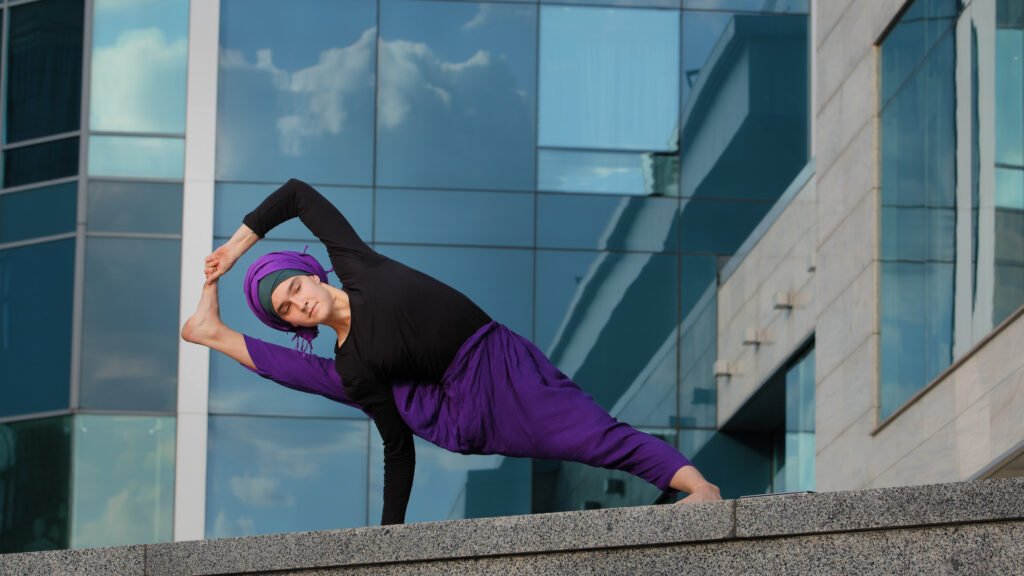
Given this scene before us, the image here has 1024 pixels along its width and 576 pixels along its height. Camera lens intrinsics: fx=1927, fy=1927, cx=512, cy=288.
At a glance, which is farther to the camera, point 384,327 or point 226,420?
point 226,420

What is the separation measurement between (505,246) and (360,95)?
272cm

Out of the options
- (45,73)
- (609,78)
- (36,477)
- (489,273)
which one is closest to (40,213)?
(45,73)

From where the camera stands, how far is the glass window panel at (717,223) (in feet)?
81.6

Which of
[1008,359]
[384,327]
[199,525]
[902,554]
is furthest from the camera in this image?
[199,525]

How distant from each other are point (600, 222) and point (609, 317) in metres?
1.22

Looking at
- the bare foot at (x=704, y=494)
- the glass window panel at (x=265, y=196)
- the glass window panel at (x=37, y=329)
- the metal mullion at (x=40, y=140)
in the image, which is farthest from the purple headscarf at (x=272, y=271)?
the metal mullion at (x=40, y=140)

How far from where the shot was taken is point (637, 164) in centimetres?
2502

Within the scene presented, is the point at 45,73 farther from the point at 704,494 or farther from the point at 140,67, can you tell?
the point at 704,494

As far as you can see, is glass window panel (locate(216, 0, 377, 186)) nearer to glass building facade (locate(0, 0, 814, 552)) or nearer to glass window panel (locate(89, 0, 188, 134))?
glass building facade (locate(0, 0, 814, 552))

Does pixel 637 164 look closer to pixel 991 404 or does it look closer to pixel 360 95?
pixel 360 95

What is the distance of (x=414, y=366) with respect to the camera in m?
9.55

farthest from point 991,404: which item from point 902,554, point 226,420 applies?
point 226,420

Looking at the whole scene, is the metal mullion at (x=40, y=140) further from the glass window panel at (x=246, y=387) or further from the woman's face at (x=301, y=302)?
the woman's face at (x=301, y=302)

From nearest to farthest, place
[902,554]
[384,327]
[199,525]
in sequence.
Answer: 1. [902,554]
2. [384,327]
3. [199,525]
